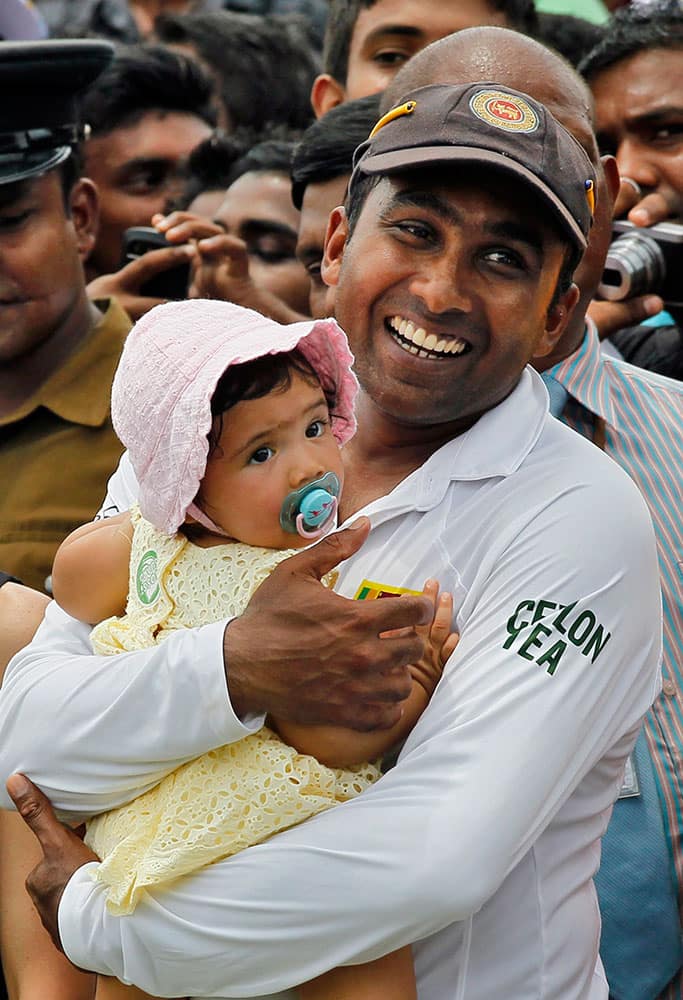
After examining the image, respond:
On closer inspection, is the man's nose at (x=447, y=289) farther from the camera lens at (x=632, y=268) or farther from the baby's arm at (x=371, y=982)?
the camera lens at (x=632, y=268)

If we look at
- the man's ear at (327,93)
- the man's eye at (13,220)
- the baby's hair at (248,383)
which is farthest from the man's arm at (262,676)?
the man's ear at (327,93)

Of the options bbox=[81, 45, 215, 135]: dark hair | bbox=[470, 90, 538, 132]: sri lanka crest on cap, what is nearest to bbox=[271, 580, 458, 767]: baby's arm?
bbox=[470, 90, 538, 132]: sri lanka crest on cap

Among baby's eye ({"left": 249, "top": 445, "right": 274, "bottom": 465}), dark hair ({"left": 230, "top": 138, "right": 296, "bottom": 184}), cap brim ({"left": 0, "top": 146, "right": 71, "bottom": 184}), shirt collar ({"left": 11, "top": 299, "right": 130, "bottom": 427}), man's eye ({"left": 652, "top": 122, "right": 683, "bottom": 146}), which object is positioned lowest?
shirt collar ({"left": 11, "top": 299, "right": 130, "bottom": 427})

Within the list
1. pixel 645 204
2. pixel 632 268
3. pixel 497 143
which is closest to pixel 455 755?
pixel 497 143

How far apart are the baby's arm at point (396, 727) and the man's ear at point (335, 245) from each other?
0.79 metres

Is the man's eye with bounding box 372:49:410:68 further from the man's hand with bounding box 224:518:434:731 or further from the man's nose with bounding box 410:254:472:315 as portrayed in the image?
the man's hand with bounding box 224:518:434:731

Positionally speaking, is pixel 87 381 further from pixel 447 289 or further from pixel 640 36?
pixel 640 36

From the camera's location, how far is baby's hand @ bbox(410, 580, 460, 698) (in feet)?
7.45

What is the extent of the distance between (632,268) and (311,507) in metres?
1.90

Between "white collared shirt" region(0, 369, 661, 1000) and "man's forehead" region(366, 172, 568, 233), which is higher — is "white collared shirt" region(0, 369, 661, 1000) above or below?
below

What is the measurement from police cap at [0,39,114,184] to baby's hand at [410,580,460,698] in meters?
2.00

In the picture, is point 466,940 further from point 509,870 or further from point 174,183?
point 174,183

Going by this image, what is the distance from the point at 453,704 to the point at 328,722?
0.18m

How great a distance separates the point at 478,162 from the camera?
240 centimetres
